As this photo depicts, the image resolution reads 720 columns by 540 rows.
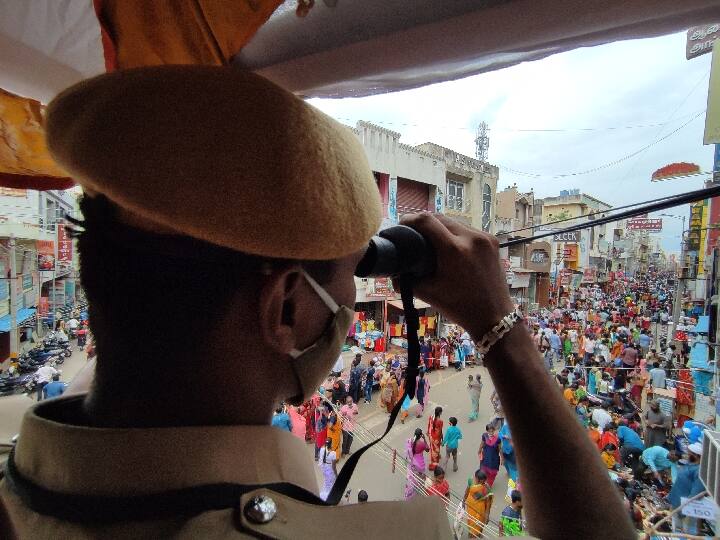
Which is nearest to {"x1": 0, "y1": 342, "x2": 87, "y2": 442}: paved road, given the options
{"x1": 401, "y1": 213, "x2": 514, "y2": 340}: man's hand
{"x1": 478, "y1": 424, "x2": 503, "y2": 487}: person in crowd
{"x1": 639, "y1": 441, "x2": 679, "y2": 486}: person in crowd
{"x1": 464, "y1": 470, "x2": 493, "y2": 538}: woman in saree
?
{"x1": 401, "y1": 213, "x2": 514, "y2": 340}: man's hand

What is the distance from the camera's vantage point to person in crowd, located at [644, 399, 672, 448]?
6336mm

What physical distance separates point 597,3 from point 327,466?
5721 mm

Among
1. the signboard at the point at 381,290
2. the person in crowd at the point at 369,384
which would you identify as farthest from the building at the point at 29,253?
the signboard at the point at 381,290

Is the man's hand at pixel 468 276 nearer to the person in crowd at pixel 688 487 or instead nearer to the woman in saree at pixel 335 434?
the person in crowd at pixel 688 487

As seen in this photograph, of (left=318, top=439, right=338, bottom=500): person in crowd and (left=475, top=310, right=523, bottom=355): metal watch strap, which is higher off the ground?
(left=475, top=310, right=523, bottom=355): metal watch strap

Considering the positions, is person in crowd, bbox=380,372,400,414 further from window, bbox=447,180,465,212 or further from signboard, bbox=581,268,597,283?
signboard, bbox=581,268,597,283

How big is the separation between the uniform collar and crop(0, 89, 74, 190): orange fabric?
1266 millimetres

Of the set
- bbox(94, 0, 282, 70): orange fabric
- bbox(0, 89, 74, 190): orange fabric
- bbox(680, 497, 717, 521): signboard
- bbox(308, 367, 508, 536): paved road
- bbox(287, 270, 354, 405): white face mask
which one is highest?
bbox(94, 0, 282, 70): orange fabric

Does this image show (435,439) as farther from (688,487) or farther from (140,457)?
(140,457)

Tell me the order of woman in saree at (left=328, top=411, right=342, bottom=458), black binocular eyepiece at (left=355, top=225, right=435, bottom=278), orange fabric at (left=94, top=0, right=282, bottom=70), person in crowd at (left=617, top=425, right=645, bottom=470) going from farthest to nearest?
1. woman in saree at (left=328, top=411, right=342, bottom=458)
2. person in crowd at (left=617, top=425, right=645, bottom=470)
3. orange fabric at (left=94, top=0, right=282, bottom=70)
4. black binocular eyepiece at (left=355, top=225, right=435, bottom=278)

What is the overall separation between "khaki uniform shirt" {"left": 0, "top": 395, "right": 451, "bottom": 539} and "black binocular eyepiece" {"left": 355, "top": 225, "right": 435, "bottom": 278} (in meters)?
0.36

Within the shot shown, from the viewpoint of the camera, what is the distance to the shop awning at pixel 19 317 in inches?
415

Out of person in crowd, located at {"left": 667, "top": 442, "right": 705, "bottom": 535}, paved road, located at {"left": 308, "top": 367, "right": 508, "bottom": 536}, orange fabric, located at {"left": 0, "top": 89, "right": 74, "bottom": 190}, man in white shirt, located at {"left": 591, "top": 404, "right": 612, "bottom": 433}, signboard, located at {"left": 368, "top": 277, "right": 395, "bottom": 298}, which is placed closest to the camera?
orange fabric, located at {"left": 0, "top": 89, "right": 74, "bottom": 190}

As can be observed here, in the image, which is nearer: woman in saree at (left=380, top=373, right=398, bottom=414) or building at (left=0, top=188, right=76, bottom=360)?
woman in saree at (left=380, top=373, right=398, bottom=414)
